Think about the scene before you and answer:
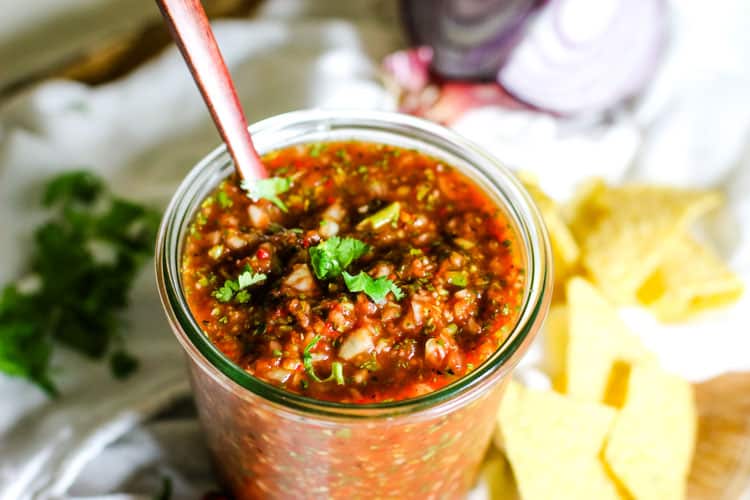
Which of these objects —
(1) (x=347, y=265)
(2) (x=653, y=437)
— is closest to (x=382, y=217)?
(1) (x=347, y=265)

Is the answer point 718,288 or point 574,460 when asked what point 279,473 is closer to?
point 574,460

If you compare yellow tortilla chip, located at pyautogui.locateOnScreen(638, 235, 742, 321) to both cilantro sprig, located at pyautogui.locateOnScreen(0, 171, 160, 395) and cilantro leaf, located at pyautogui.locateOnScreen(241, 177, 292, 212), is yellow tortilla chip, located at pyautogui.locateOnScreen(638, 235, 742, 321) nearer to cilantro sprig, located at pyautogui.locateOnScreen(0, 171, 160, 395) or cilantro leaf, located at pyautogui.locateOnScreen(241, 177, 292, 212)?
cilantro leaf, located at pyautogui.locateOnScreen(241, 177, 292, 212)

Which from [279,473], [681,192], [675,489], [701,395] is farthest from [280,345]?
[681,192]

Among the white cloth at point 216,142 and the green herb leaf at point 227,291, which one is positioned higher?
the green herb leaf at point 227,291

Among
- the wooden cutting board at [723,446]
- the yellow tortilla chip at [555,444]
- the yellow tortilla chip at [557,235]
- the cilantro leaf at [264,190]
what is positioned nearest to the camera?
the cilantro leaf at [264,190]

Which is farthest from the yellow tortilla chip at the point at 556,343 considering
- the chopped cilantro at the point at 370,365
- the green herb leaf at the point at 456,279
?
the chopped cilantro at the point at 370,365

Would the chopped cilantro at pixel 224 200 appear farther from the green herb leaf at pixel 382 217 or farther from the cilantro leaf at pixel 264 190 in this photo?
the green herb leaf at pixel 382 217

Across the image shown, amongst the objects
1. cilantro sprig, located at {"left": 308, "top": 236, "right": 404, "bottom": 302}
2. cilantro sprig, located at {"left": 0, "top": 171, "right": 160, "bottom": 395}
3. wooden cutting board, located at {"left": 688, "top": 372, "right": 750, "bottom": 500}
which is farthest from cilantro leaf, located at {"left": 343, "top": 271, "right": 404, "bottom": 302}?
wooden cutting board, located at {"left": 688, "top": 372, "right": 750, "bottom": 500}
